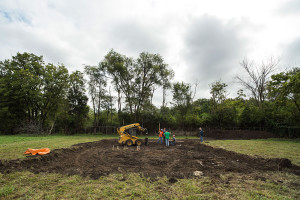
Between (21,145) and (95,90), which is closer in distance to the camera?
(21,145)

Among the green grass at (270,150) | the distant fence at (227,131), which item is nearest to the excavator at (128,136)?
the green grass at (270,150)

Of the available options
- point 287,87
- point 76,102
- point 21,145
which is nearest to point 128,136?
point 21,145

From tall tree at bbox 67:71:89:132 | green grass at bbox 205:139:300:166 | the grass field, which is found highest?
tall tree at bbox 67:71:89:132

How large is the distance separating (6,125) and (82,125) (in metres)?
12.9

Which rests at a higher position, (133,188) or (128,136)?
(128,136)

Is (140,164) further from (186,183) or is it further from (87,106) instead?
(87,106)

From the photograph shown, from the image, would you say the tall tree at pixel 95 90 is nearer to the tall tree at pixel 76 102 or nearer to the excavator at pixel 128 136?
the tall tree at pixel 76 102

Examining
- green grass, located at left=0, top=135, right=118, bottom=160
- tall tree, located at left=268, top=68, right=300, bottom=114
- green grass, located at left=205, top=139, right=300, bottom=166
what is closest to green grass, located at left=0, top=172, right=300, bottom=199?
green grass, located at left=0, top=135, right=118, bottom=160

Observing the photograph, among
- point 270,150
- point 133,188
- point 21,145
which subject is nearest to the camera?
point 133,188

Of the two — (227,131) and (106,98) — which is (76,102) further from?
(227,131)

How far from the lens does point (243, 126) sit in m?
27.5

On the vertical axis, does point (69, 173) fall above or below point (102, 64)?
below

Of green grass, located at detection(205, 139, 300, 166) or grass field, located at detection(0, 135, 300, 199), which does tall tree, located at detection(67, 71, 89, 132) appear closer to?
green grass, located at detection(205, 139, 300, 166)

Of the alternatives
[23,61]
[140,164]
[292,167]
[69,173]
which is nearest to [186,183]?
[140,164]
